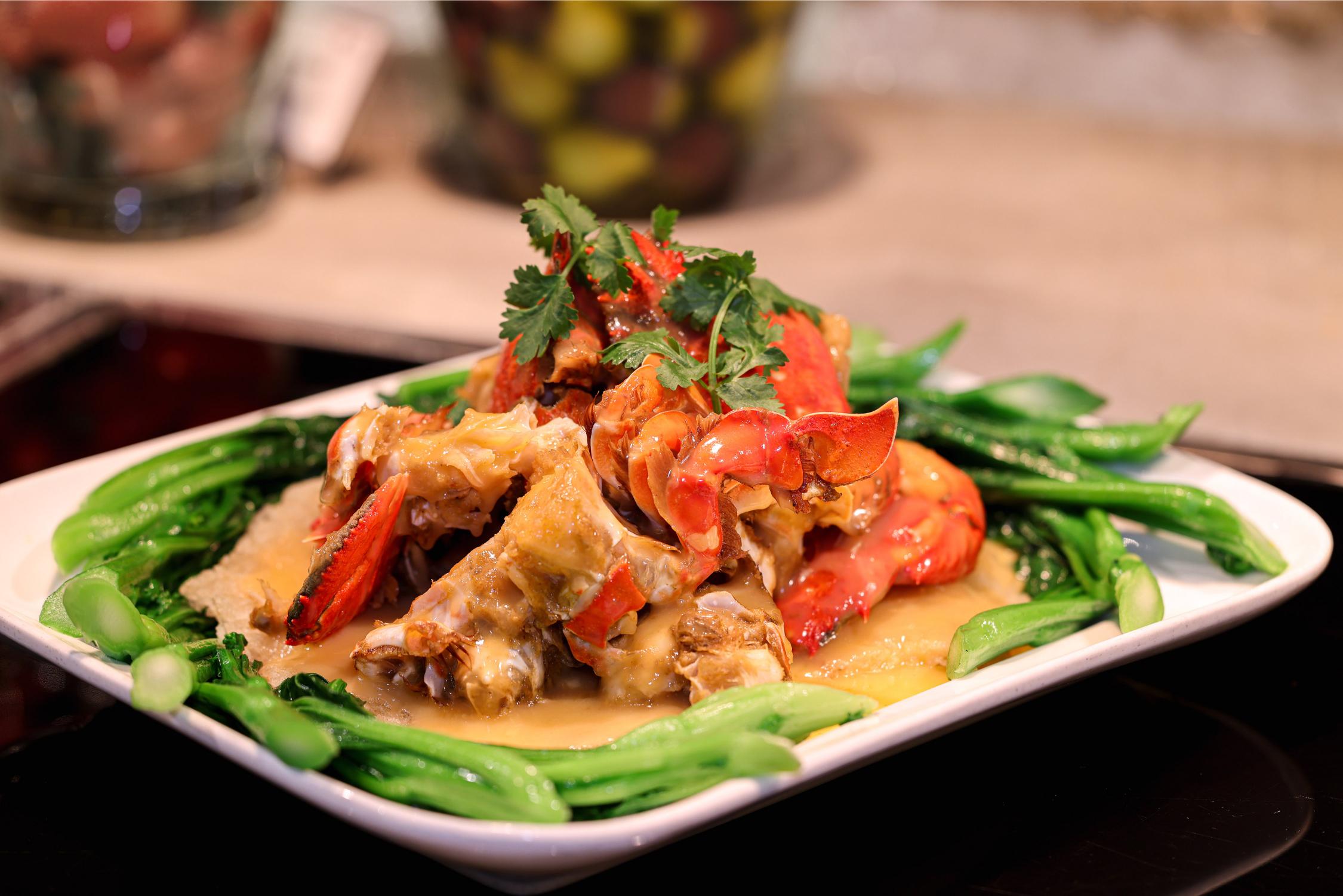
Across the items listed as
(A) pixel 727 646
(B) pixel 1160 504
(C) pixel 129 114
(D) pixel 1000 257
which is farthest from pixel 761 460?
(D) pixel 1000 257

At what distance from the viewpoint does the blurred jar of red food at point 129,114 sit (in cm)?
296

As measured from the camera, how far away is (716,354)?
5.28ft

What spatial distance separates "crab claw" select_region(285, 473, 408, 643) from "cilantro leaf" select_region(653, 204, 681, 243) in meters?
0.50

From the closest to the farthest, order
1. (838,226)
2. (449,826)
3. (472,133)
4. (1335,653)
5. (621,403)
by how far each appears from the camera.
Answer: (449,826) → (621,403) → (1335,653) → (472,133) → (838,226)

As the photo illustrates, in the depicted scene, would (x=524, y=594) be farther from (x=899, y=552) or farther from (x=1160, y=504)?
(x=1160, y=504)

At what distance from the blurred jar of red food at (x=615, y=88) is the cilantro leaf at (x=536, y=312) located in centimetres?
147

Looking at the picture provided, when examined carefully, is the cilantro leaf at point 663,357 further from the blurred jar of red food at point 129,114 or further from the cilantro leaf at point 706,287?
the blurred jar of red food at point 129,114


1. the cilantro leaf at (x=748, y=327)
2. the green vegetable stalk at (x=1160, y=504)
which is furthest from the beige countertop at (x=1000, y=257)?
the cilantro leaf at (x=748, y=327)

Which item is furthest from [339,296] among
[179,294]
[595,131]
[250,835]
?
[250,835]

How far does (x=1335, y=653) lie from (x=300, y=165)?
11.1ft

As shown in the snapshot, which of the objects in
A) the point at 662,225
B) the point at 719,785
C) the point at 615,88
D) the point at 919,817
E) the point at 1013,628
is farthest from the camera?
the point at 615,88

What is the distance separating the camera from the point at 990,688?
1.35 m

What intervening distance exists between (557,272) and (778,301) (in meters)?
0.30

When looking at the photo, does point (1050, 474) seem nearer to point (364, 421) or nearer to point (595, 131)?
point (364, 421)
